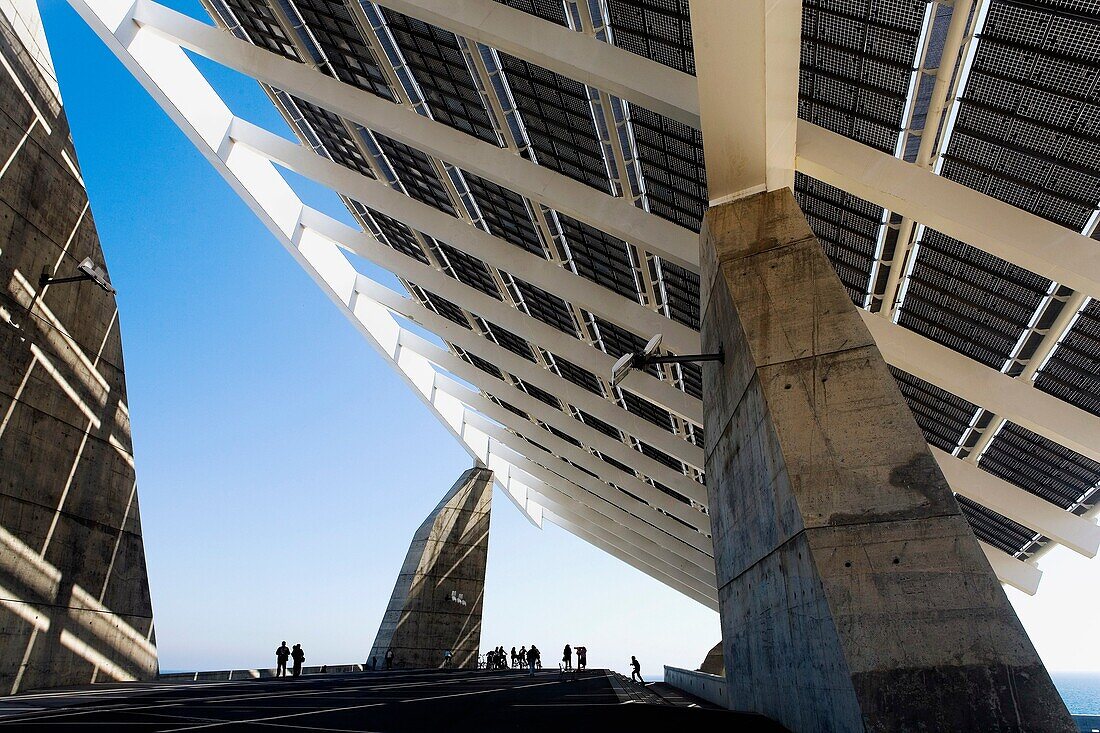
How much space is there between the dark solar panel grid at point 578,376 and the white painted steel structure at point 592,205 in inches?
22.4

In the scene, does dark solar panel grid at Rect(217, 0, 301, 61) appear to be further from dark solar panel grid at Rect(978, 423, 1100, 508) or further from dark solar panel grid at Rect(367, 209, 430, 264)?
dark solar panel grid at Rect(978, 423, 1100, 508)

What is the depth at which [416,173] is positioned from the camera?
55.3 ft

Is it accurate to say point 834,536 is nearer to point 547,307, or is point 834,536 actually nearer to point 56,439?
point 56,439

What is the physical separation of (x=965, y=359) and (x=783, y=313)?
7.10m

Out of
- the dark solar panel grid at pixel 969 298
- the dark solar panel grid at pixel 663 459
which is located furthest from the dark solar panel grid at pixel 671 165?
the dark solar panel grid at pixel 663 459

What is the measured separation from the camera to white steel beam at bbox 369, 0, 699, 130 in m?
9.16

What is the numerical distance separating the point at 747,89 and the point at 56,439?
13.0 m

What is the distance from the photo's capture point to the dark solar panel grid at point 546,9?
9.96m

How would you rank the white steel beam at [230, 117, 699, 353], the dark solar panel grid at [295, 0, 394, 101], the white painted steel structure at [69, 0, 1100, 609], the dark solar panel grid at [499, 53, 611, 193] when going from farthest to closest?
1. the white steel beam at [230, 117, 699, 353]
2. the dark solar panel grid at [295, 0, 394, 101]
3. the dark solar panel grid at [499, 53, 611, 193]
4. the white painted steel structure at [69, 0, 1100, 609]

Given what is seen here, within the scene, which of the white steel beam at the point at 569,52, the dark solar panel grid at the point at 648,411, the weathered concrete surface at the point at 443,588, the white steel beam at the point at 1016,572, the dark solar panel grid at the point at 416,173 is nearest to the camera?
the white steel beam at the point at 569,52

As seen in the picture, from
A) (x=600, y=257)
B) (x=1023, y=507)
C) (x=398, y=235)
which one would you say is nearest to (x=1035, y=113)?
(x=600, y=257)

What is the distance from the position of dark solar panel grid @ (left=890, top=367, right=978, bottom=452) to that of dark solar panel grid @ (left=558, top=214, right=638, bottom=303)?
5640mm

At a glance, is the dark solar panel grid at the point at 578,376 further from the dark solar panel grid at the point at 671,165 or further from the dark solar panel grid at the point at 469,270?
the dark solar panel grid at the point at 671,165

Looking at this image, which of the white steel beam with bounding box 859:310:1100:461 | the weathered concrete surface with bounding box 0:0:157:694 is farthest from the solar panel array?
the weathered concrete surface with bounding box 0:0:157:694
